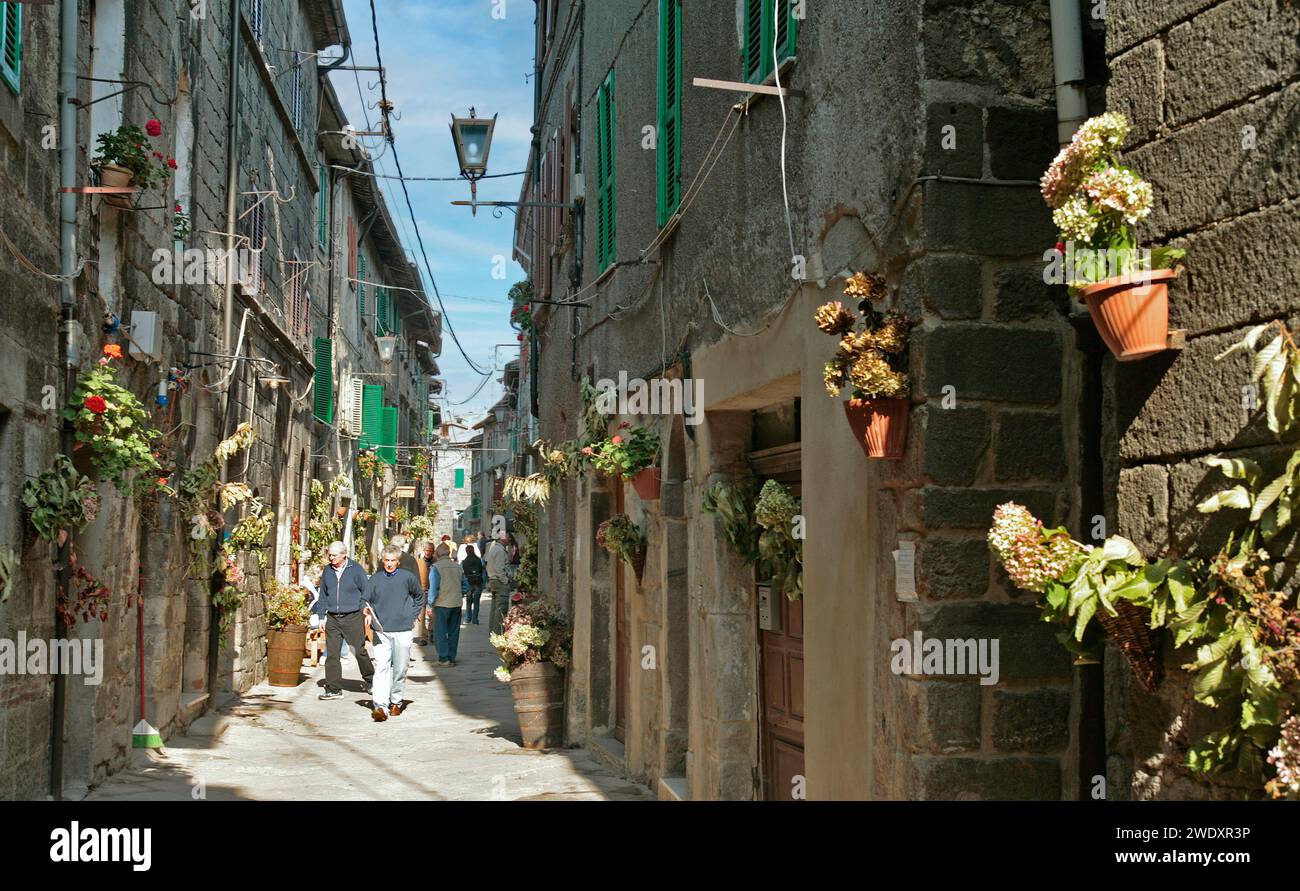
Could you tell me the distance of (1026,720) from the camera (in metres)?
4.44

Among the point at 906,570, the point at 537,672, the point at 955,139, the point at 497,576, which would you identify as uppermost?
the point at 955,139

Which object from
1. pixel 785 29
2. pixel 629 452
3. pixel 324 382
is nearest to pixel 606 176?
pixel 629 452

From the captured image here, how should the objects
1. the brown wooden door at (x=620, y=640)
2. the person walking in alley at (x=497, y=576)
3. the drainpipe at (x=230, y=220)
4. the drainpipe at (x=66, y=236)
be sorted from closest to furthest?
the drainpipe at (x=66, y=236)
the brown wooden door at (x=620, y=640)
the drainpipe at (x=230, y=220)
the person walking in alley at (x=497, y=576)

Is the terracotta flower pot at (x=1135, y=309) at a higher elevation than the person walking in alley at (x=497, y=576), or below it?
higher

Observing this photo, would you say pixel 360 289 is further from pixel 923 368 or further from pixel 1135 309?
pixel 1135 309

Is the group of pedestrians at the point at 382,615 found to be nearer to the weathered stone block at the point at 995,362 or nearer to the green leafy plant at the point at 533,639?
the green leafy plant at the point at 533,639

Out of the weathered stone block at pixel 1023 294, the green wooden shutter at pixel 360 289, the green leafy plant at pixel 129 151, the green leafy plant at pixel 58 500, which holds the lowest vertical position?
the green leafy plant at pixel 58 500

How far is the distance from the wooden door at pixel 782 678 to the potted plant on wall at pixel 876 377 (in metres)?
2.11

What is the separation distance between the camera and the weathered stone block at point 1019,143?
4.51 meters

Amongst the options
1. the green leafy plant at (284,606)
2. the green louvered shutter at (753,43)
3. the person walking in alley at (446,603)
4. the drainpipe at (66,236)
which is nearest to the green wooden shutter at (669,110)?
the green louvered shutter at (753,43)

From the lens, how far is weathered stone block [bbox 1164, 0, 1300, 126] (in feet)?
9.97

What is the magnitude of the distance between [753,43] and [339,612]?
9796mm

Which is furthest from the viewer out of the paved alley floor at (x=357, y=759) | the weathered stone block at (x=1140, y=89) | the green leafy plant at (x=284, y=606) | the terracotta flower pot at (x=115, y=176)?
the green leafy plant at (x=284, y=606)

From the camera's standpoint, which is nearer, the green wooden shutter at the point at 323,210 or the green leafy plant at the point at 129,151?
the green leafy plant at the point at 129,151
